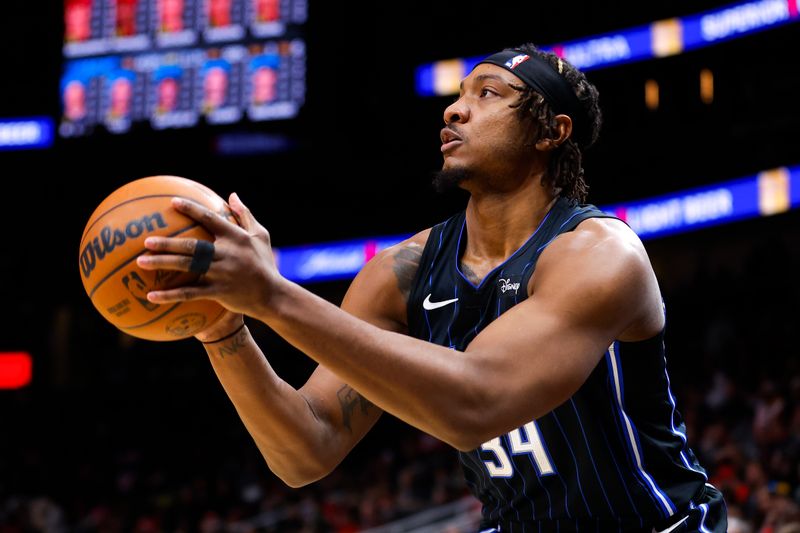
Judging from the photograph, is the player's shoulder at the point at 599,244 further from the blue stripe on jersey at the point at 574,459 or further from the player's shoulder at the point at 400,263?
the player's shoulder at the point at 400,263

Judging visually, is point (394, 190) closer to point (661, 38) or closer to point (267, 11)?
point (267, 11)

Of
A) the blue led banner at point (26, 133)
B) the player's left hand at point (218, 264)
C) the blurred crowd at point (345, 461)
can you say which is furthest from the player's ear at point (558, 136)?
the blue led banner at point (26, 133)

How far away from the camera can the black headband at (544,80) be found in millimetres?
3021

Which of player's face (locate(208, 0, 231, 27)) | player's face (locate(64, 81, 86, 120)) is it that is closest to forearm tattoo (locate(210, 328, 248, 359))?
player's face (locate(208, 0, 231, 27))

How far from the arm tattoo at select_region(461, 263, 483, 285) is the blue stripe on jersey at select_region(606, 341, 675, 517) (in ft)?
1.57

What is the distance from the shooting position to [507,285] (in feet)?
9.29

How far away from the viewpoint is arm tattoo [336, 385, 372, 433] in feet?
9.83

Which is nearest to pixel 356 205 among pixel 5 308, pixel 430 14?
pixel 430 14

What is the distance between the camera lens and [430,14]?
13555mm

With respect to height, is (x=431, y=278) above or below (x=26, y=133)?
above

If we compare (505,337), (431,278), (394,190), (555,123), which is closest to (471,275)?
(431,278)

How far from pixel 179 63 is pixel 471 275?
9929mm

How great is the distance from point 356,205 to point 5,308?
733 centimetres

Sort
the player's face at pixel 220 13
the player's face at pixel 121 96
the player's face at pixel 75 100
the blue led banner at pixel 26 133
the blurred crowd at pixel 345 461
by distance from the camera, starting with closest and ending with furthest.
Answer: the blurred crowd at pixel 345 461 < the player's face at pixel 220 13 < the player's face at pixel 121 96 < the player's face at pixel 75 100 < the blue led banner at pixel 26 133
